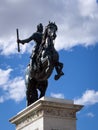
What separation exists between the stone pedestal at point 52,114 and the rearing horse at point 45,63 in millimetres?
1089

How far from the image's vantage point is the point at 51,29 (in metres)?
15.1

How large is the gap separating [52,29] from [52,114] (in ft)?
9.39

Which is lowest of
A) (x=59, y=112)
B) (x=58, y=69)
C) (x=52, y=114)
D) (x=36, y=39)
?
(x=52, y=114)

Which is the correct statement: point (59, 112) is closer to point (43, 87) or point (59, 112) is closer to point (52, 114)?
point (52, 114)

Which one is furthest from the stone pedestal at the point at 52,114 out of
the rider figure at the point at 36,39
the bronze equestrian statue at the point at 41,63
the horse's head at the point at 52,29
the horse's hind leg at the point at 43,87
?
the horse's head at the point at 52,29

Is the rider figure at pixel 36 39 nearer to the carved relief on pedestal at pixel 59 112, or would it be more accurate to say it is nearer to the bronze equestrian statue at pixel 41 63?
the bronze equestrian statue at pixel 41 63

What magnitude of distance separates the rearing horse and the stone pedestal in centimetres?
109

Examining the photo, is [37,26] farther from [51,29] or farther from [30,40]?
[51,29]

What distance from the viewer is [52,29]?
15133 mm

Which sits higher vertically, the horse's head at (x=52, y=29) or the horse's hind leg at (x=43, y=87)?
the horse's head at (x=52, y=29)

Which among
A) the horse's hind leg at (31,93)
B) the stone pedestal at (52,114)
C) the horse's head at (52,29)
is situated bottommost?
the stone pedestal at (52,114)

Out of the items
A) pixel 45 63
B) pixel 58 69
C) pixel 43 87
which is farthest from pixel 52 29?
pixel 43 87

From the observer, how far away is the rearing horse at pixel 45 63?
14953 millimetres

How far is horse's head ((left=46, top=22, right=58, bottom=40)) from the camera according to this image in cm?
1505
